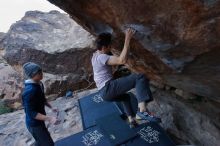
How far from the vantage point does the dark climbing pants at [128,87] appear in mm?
5023

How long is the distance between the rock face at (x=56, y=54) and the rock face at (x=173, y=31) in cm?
450

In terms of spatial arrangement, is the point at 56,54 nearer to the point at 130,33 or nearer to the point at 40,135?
the point at 40,135

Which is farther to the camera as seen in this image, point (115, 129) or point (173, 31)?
point (115, 129)

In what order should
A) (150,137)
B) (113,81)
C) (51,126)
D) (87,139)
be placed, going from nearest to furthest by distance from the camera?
(113,81), (150,137), (87,139), (51,126)

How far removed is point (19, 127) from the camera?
789 centimetres

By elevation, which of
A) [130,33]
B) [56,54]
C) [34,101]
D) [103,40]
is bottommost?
[34,101]

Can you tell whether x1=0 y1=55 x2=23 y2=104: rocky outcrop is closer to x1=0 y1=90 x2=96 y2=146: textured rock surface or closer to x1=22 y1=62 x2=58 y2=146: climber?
x1=0 y1=90 x2=96 y2=146: textured rock surface

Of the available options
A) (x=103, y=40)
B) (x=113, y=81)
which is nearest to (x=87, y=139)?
(x=113, y=81)

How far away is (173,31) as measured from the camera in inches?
147

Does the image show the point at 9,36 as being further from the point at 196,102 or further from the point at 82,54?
the point at 196,102

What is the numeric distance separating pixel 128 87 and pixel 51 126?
9.88 feet

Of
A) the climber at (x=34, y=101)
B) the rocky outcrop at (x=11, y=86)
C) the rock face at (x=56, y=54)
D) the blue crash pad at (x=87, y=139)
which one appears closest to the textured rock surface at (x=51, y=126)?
the blue crash pad at (x=87, y=139)

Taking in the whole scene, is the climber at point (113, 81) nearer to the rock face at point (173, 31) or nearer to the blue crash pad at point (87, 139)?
the rock face at point (173, 31)

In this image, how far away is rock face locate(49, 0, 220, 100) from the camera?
336 cm
